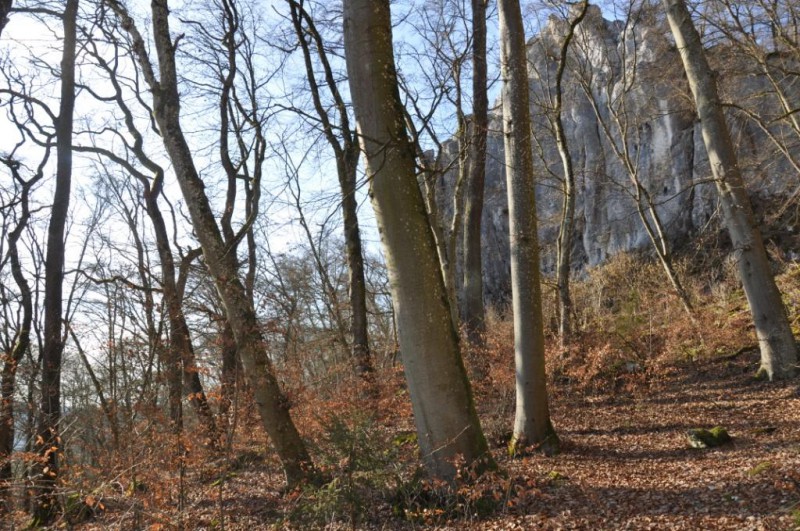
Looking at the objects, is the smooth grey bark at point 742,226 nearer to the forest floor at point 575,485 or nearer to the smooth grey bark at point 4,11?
the forest floor at point 575,485

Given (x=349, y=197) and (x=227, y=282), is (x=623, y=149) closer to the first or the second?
(x=349, y=197)

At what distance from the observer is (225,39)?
11.7 m

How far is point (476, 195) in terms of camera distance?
10750 millimetres

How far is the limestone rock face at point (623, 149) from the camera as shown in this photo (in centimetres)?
1656

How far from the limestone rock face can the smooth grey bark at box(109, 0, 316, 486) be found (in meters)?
8.30

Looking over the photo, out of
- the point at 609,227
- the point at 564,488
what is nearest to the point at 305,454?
the point at 564,488

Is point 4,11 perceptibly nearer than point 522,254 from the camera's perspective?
Yes

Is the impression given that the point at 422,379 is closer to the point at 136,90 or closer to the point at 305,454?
the point at 305,454

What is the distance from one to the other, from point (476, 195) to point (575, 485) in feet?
21.8

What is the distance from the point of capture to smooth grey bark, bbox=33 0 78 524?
6840 millimetres

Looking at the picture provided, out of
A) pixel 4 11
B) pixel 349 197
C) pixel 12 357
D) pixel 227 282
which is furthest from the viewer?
pixel 349 197

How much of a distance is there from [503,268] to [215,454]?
88.5ft

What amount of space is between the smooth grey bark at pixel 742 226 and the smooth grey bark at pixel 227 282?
6.69 m

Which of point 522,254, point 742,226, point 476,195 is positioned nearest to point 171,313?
point 522,254
